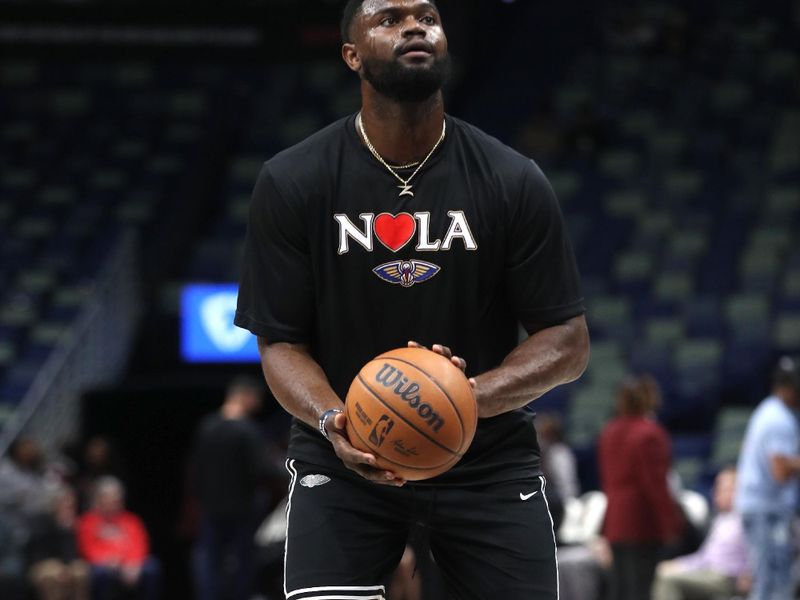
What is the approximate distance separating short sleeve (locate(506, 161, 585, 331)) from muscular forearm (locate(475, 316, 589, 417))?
5 centimetres

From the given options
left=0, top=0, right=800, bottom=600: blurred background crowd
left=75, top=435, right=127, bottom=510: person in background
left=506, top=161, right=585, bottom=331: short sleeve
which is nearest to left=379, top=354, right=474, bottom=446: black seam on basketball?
left=506, top=161, right=585, bottom=331: short sleeve

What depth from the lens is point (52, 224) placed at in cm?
1684

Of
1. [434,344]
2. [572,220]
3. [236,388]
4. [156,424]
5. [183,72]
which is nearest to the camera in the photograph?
[434,344]

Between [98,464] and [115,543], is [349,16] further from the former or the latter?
[98,464]

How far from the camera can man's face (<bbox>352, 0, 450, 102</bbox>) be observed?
367cm

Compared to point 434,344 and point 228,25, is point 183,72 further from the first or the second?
point 434,344

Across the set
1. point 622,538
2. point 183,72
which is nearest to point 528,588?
point 622,538

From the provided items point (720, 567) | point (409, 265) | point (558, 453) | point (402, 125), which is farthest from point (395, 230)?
point (558, 453)

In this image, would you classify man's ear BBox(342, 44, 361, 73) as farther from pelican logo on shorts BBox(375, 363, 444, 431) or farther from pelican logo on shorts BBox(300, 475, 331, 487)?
pelican logo on shorts BBox(300, 475, 331, 487)

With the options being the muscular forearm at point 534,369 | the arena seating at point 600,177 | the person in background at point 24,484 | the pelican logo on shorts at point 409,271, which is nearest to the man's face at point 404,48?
the pelican logo on shorts at point 409,271

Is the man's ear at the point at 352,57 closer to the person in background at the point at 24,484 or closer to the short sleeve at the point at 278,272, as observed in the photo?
the short sleeve at the point at 278,272

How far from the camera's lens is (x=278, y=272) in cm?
382

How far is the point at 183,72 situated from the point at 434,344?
15.9 m

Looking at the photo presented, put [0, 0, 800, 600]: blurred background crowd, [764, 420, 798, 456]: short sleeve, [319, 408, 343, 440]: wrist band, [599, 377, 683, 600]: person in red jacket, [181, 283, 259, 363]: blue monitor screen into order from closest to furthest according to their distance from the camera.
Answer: [319, 408, 343, 440]: wrist band
[764, 420, 798, 456]: short sleeve
[599, 377, 683, 600]: person in red jacket
[0, 0, 800, 600]: blurred background crowd
[181, 283, 259, 363]: blue monitor screen
